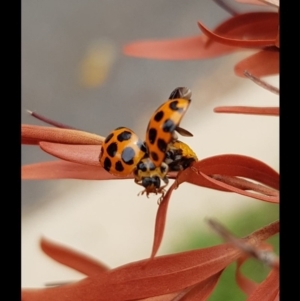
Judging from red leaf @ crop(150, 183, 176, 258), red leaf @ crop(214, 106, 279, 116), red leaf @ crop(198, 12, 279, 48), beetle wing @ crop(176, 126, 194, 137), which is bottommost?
red leaf @ crop(150, 183, 176, 258)

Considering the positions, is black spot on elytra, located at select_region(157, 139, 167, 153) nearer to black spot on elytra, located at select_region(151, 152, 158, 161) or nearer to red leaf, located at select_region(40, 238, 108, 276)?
black spot on elytra, located at select_region(151, 152, 158, 161)

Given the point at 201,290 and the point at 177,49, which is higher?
the point at 177,49

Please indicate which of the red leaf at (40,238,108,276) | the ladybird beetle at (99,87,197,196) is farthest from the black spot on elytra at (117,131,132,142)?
the red leaf at (40,238,108,276)

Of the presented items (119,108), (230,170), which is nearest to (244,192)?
(230,170)

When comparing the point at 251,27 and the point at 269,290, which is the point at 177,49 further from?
the point at 269,290

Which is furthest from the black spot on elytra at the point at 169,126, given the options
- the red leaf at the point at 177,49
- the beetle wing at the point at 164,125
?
the red leaf at the point at 177,49

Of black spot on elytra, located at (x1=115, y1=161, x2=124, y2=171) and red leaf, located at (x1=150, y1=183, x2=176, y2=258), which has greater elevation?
black spot on elytra, located at (x1=115, y1=161, x2=124, y2=171)

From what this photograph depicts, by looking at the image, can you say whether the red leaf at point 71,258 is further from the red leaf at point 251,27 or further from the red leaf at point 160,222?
the red leaf at point 251,27
